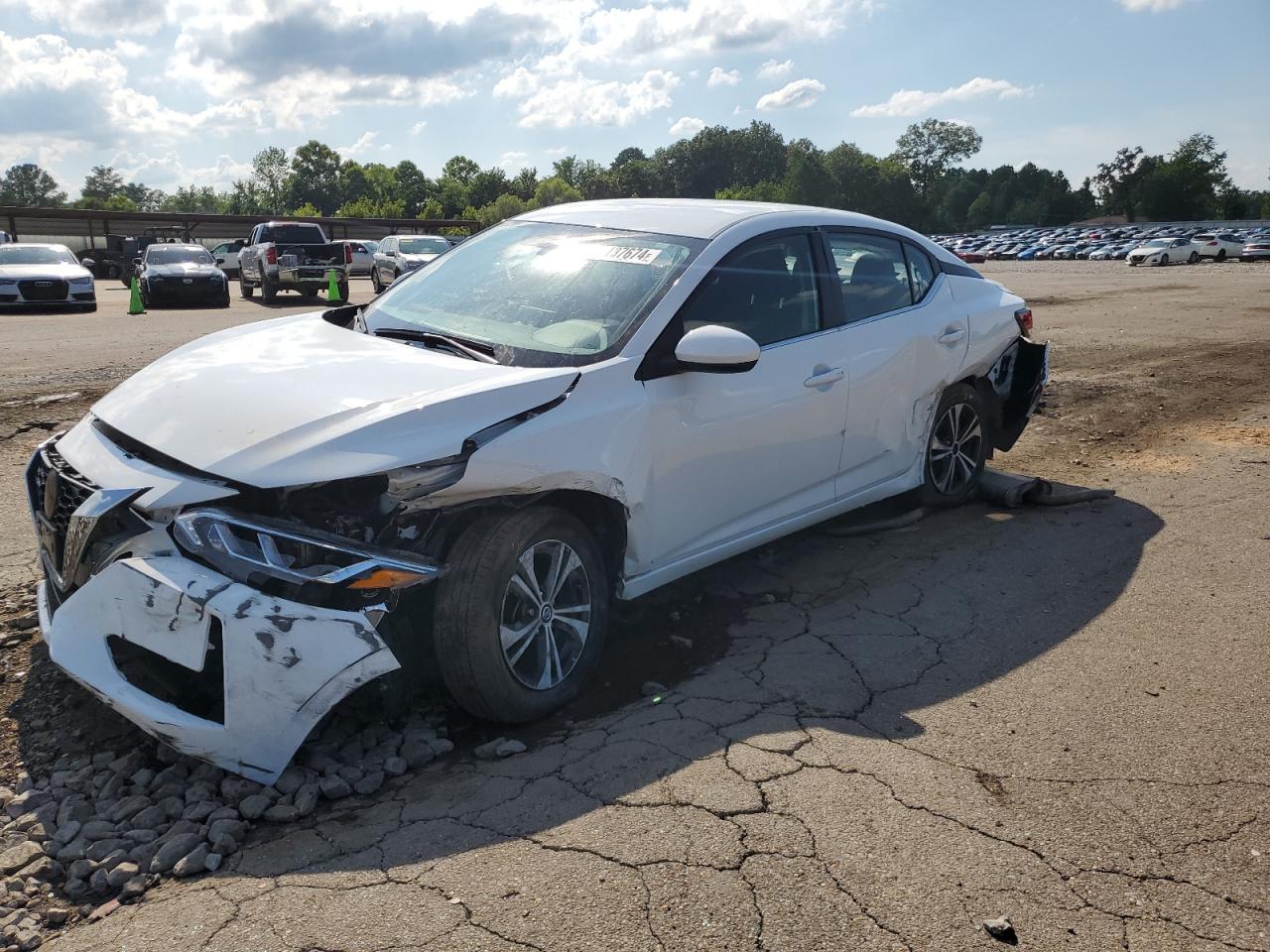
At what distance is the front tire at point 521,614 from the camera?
3.29m

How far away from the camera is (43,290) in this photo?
1853 centimetres

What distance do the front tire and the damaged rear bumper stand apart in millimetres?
319

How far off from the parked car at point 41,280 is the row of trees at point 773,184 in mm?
85750

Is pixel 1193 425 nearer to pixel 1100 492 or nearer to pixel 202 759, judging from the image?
pixel 1100 492

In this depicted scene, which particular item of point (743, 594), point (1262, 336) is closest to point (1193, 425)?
point (743, 594)

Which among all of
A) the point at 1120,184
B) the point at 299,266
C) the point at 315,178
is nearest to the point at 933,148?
the point at 1120,184

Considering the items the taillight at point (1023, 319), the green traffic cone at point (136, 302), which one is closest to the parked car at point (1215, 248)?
the green traffic cone at point (136, 302)

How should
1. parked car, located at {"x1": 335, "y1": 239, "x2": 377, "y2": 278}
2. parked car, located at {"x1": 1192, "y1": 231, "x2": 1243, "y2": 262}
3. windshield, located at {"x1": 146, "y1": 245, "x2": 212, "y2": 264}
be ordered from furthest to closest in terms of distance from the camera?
parked car, located at {"x1": 1192, "y1": 231, "x2": 1243, "y2": 262} → parked car, located at {"x1": 335, "y1": 239, "x2": 377, "y2": 278} → windshield, located at {"x1": 146, "y1": 245, "x2": 212, "y2": 264}

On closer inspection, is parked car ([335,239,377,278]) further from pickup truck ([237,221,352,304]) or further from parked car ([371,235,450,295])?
pickup truck ([237,221,352,304])

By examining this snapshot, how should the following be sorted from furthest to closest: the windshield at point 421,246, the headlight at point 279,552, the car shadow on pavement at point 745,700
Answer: the windshield at point 421,246
the headlight at point 279,552
the car shadow on pavement at point 745,700

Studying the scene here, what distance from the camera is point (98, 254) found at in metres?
39.5

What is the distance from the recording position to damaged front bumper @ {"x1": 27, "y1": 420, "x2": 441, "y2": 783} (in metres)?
2.89

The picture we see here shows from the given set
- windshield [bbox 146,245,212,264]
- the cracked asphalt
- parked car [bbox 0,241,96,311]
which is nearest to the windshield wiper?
the cracked asphalt

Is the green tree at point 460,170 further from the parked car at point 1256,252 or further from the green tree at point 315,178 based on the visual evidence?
the parked car at point 1256,252
